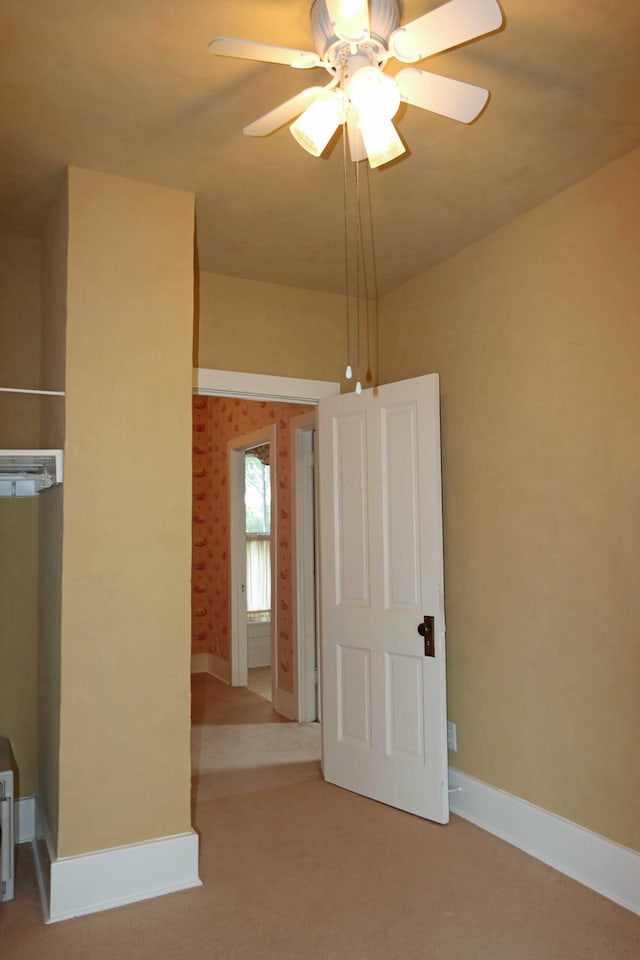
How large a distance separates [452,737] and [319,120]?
2.81 metres

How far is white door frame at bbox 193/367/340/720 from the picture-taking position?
370 centimetres

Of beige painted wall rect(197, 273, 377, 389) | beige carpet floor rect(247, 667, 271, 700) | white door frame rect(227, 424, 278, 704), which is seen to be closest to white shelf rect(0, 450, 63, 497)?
beige painted wall rect(197, 273, 377, 389)

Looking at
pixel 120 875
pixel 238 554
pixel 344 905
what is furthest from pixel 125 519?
pixel 238 554

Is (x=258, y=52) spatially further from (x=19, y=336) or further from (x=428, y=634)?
(x=428, y=634)

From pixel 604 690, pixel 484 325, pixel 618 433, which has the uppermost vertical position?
pixel 484 325

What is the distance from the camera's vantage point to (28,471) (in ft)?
9.69

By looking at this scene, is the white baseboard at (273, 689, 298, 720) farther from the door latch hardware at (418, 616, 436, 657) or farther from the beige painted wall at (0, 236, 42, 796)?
the beige painted wall at (0, 236, 42, 796)

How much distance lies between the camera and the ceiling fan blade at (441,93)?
1756 millimetres

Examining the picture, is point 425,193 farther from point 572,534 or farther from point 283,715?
point 283,715

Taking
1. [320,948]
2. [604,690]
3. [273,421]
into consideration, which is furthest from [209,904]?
[273,421]

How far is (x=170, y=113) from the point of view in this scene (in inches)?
91.8

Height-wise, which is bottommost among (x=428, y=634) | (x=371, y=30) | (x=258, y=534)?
(x=428, y=634)

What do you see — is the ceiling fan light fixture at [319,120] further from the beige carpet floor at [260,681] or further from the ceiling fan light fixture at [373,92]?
the beige carpet floor at [260,681]

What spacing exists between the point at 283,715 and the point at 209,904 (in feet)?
9.15
